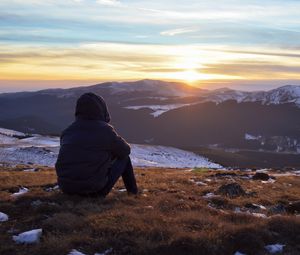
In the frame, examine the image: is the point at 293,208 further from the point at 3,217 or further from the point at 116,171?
the point at 3,217

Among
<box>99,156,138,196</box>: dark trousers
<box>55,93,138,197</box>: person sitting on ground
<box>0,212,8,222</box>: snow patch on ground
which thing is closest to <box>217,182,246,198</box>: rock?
<box>99,156,138,196</box>: dark trousers

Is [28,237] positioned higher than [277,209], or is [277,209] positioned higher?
[28,237]

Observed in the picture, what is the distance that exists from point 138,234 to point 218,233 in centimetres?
150

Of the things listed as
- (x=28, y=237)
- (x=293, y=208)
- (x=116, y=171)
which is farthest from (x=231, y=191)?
(x=28, y=237)

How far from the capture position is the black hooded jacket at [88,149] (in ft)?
42.0

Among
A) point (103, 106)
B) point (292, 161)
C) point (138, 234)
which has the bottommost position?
point (292, 161)

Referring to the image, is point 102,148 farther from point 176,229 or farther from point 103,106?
point 176,229

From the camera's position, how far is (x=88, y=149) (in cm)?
1285

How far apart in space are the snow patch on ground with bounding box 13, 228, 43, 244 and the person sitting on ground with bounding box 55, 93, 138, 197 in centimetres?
338

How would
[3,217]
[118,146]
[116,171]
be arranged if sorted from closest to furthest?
[3,217]
[118,146]
[116,171]

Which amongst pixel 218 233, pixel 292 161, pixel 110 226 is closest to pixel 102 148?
pixel 110 226

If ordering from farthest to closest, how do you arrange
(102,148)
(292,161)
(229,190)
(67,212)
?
(292,161)
(229,190)
(102,148)
(67,212)

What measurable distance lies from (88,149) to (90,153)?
0.39ft

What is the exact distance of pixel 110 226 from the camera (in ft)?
33.0
